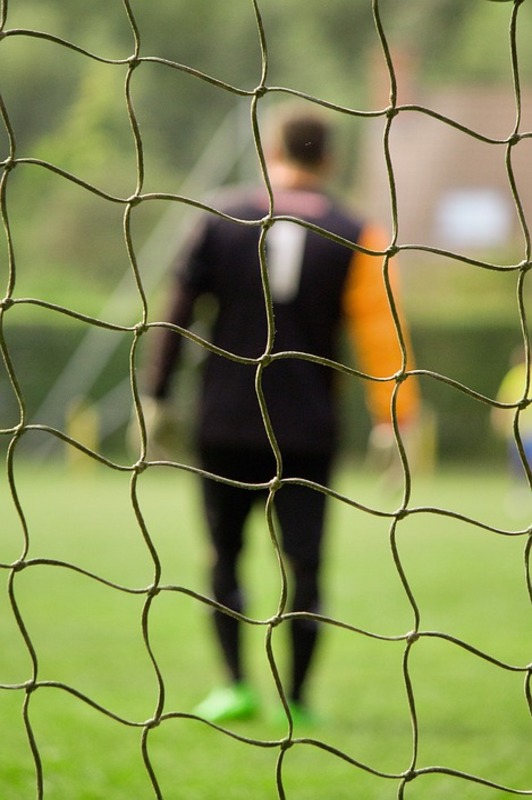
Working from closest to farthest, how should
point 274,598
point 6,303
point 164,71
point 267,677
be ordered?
1. point 6,303
2. point 267,677
3. point 274,598
4. point 164,71

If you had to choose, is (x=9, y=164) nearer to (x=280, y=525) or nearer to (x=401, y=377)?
(x=401, y=377)

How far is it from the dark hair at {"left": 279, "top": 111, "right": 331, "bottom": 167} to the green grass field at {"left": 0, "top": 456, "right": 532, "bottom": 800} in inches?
49.0

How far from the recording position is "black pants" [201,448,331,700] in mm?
3545

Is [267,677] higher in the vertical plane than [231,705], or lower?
higher

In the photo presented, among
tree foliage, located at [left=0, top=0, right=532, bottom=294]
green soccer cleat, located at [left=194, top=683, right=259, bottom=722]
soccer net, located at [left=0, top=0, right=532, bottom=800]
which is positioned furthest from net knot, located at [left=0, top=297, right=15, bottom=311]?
tree foliage, located at [left=0, top=0, right=532, bottom=294]

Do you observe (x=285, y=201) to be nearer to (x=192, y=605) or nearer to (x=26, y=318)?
(x=192, y=605)

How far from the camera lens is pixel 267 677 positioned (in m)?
4.25

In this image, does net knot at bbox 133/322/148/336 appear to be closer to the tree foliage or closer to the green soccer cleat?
the green soccer cleat

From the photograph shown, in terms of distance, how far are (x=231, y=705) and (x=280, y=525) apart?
18.3 inches

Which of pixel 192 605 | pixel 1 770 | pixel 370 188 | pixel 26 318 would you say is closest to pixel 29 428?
pixel 1 770

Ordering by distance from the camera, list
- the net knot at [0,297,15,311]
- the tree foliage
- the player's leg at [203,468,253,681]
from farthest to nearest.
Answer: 1. the tree foliage
2. the player's leg at [203,468,253,681]
3. the net knot at [0,297,15,311]

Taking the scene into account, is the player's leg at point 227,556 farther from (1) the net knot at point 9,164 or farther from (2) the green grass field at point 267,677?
(1) the net knot at point 9,164

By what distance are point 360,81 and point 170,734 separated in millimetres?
25523

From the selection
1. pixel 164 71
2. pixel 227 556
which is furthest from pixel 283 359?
pixel 164 71
